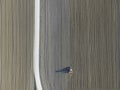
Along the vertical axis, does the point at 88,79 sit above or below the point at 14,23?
below

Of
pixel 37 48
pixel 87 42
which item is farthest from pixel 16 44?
pixel 87 42

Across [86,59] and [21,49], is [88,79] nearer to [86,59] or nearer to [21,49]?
[86,59]

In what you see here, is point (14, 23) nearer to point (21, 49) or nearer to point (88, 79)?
point (21, 49)

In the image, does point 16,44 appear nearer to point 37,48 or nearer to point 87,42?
point 37,48

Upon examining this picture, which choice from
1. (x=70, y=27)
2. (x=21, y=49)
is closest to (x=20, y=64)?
(x=21, y=49)

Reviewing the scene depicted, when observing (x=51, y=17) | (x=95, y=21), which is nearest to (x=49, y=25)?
→ (x=51, y=17)

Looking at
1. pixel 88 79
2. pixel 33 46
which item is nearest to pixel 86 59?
pixel 88 79

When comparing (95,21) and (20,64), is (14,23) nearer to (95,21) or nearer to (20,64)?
(20,64)
